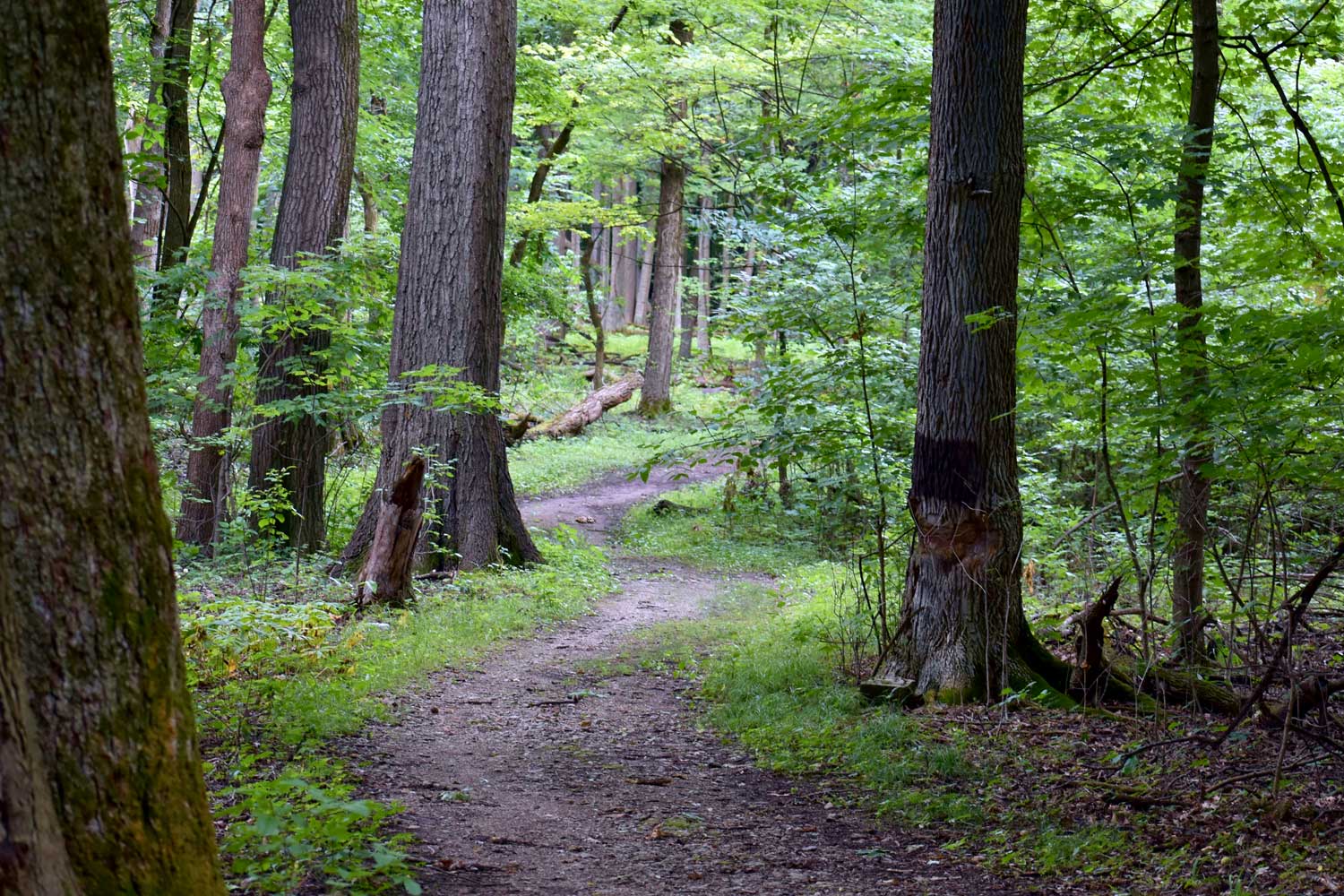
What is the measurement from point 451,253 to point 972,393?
5957 millimetres

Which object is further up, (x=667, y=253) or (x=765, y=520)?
(x=667, y=253)

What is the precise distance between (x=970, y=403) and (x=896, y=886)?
11.4 ft

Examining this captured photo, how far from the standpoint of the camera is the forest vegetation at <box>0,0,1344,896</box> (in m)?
2.44

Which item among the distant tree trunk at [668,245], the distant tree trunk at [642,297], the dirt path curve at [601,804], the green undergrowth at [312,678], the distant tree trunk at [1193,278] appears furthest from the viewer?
the distant tree trunk at [642,297]

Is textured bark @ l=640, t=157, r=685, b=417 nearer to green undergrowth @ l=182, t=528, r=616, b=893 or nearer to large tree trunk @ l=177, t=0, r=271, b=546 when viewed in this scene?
large tree trunk @ l=177, t=0, r=271, b=546

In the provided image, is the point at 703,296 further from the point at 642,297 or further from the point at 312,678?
the point at 312,678

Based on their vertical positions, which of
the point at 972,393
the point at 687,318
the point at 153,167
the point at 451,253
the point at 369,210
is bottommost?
the point at 972,393

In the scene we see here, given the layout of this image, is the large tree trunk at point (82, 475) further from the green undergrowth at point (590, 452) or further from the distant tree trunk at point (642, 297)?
the distant tree trunk at point (642, 297)

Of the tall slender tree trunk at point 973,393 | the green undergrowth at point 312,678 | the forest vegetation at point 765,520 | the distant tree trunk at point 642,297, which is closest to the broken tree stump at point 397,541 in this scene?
the forest vegetation at point 765,520

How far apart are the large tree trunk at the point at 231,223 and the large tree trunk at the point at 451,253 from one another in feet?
5.78

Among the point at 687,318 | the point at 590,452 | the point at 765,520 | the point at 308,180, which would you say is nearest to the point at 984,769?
the point at 308,180

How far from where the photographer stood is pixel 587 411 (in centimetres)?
2516

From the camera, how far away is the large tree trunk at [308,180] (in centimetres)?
1120

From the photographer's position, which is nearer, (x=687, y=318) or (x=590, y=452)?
(x=590, y=452)
